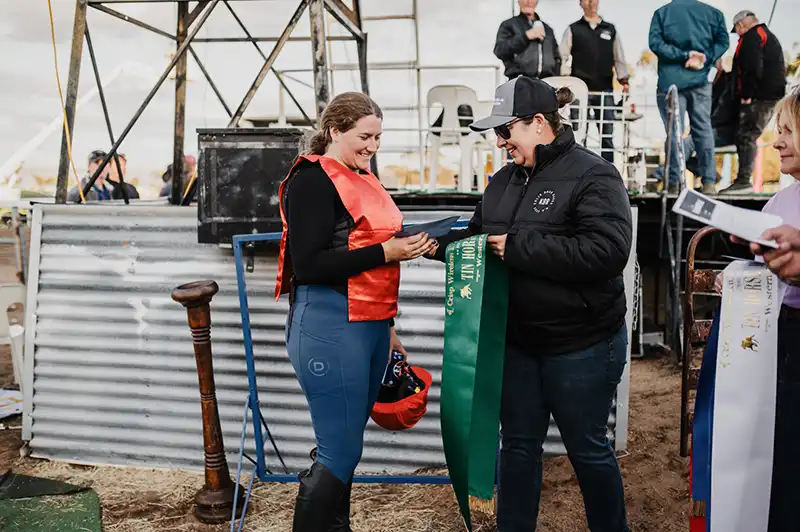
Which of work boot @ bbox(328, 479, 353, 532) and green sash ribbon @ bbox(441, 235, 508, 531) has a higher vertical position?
green sash ribbon @ bbox(441, 235, 508, 531)

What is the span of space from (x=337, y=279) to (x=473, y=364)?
56cm

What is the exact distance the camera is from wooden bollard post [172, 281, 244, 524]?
125 inches

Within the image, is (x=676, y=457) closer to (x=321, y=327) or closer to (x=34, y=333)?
(x=321, y=327)

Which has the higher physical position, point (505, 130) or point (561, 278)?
point (505, 130)

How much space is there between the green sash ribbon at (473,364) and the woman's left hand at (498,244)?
0.09 ft

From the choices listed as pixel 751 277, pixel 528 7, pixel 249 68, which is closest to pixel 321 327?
pixel 751 277

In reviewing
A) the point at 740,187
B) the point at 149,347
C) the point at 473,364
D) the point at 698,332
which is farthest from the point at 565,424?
the point at 740,187

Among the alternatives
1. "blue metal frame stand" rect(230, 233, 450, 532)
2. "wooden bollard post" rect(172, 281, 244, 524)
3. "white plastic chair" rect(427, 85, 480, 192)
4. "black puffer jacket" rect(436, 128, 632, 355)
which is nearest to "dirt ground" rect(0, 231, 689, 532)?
"wooden bollard post" rect(172, 281, 244, 524)

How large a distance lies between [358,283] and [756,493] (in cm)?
138

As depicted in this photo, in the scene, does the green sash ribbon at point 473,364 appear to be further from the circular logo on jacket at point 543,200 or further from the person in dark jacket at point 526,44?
the person in dark jacket at point 526,44

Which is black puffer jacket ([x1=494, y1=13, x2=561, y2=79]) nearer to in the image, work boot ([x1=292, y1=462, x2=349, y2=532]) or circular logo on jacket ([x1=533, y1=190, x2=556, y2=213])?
circular logo on jacket ([x1=533, y1=190, x2=556, y2=213])

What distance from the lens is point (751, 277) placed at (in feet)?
6.41

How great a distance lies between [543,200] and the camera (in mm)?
2191

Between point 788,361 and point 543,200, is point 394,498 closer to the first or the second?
point 543,200
